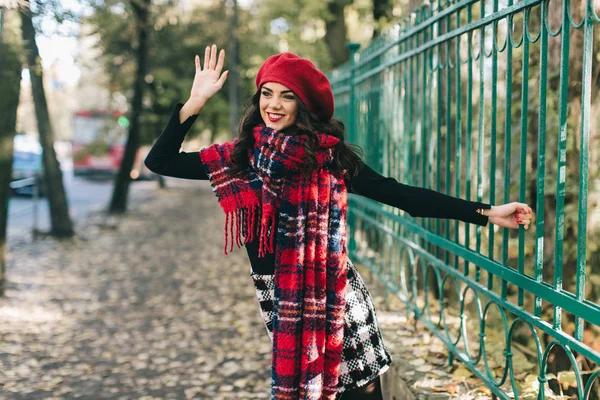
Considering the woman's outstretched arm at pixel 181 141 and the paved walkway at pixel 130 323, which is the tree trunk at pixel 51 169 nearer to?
the paved walkway at pixel 130 323

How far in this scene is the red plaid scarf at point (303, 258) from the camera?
229 centimetres

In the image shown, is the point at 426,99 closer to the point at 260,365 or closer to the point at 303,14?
the point at 260,365

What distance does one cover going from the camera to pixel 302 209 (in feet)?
7.65

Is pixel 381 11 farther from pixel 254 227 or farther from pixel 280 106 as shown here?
pixel 254 227

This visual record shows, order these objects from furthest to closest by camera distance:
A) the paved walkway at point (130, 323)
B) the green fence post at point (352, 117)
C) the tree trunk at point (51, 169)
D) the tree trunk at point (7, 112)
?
the tree trunk at point (51, 169)
the tree trunk at point (7, 112)
the green fence post at point (352, 117)
the paved walkway at point (130, 323)

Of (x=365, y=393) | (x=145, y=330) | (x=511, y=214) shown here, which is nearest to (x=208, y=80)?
(x=511, y=214)

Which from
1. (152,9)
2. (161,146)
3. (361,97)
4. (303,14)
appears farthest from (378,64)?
(303,14)

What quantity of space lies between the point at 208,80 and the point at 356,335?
1.22 m

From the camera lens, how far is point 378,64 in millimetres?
5238

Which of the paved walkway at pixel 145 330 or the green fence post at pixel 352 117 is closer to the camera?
the paved walkway at pixel 145 330

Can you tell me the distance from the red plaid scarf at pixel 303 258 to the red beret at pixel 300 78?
0.18 m

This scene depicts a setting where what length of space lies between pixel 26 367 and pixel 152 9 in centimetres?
984

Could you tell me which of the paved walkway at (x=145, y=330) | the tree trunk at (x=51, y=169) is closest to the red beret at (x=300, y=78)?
the paved walkway at (x=145, y=330)

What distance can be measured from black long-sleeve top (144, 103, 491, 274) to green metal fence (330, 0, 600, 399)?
0.36 meters
